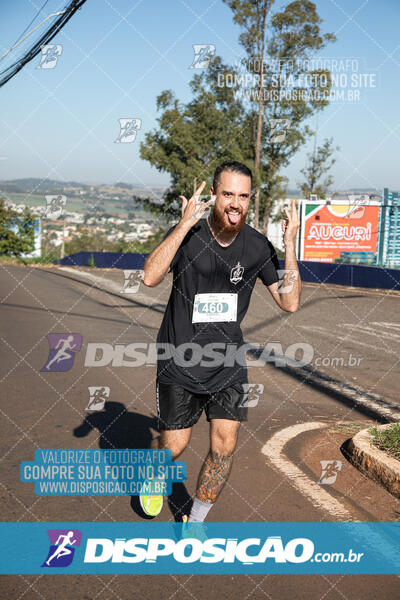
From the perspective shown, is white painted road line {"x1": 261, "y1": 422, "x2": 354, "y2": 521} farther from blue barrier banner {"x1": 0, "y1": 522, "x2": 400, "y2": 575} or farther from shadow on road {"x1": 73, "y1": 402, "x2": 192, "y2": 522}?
shadow on road {"x1": 73, "y1": 402, "x2": 192, "y2": 522}

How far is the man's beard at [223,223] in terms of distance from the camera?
3.43 meters

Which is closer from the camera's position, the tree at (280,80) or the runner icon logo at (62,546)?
the runner icon logo at (62,546)

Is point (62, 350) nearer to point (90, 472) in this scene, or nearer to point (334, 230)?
point (90, 472)

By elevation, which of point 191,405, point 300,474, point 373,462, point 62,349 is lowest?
point 62,349

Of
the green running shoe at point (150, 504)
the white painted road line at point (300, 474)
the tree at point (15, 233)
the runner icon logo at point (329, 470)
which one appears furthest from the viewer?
the tree at point (15, 233)

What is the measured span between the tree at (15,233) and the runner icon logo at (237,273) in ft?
239

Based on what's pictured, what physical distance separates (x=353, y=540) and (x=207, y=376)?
1.29 metres

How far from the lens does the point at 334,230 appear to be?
104 feet

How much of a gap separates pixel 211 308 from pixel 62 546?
161 cm

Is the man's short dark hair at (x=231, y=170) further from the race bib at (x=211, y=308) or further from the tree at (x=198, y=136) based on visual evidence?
the tree at (x=198, y=136)

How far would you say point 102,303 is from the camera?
17.4 meters

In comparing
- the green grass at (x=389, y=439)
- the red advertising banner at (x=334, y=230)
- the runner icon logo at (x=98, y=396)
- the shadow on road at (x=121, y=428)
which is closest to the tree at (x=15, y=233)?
the red advertising banner at (x=334, y=230)

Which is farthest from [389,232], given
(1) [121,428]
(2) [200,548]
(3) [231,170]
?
(2) [200,548]

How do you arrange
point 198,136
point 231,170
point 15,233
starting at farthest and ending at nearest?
point 15,233, point 198,136, point 231,170
